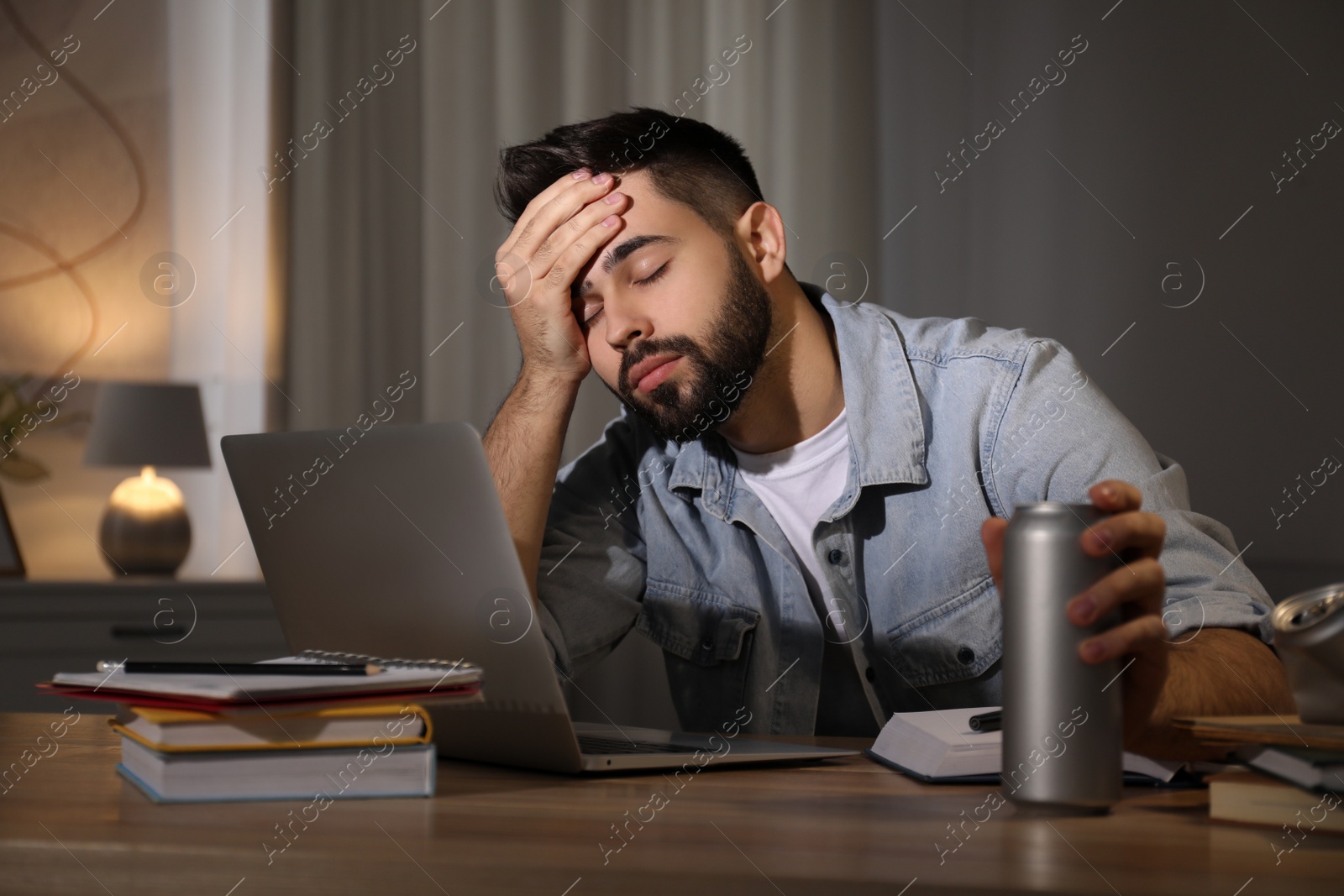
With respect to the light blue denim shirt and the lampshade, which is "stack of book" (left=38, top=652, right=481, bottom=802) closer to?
the light blue denim shirt

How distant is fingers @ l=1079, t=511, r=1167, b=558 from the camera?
21.6 inches

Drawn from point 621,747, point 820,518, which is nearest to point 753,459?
point 820,518

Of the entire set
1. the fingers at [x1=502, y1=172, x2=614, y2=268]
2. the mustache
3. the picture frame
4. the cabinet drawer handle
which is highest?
the fingers at [x1=502, y1=172, x2=614, y2=268]

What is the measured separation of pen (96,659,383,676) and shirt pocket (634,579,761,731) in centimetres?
70

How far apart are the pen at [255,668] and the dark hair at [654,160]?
2.84 ft

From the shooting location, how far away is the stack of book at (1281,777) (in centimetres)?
54

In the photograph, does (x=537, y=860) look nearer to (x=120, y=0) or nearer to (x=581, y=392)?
(x=581, y=392)

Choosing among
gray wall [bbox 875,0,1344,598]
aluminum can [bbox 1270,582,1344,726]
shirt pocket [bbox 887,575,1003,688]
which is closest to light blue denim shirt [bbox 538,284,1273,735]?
shirt pocket [bbox 887,575,1003,688]

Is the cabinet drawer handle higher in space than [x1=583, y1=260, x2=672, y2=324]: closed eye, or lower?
lower

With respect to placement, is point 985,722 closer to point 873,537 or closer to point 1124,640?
Result: point 1124,640

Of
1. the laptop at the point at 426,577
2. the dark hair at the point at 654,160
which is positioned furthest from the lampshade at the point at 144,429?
the laptop at the point at 426,577

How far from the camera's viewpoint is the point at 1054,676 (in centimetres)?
56

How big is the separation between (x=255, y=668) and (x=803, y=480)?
2.69ft

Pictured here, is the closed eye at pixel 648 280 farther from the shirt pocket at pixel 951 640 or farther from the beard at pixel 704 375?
the shirt pocket at pixel 951 640
